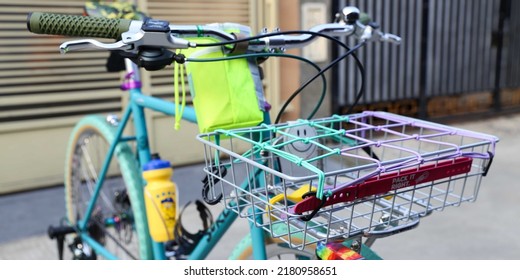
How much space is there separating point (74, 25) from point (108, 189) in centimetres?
176

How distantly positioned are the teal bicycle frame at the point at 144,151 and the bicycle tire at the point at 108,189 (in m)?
0.05

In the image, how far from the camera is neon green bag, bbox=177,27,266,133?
1616 mm

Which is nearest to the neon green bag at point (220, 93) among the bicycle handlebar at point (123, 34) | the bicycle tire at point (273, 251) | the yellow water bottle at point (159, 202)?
the bicycle handlebar at point (123, 34)

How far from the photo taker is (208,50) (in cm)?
163

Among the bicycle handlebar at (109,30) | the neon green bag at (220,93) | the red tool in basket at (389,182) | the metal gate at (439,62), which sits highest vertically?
the bicycle handlebar at (109,30)

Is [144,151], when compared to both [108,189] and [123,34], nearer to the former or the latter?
[108,189]

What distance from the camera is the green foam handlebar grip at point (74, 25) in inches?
55.6

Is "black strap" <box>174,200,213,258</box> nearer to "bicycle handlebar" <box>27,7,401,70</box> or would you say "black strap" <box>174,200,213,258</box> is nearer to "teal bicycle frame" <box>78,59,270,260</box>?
"teal bicycle frame" <box>78,59,270,260</box>

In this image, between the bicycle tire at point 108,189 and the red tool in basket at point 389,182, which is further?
the bicycle tire at point 108,189

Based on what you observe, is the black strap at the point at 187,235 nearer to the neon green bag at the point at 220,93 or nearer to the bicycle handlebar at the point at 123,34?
the neon green bag at the point at 220,93

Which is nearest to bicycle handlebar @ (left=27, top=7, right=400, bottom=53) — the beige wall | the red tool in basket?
the red tool in basket

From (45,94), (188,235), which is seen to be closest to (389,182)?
(188,235)

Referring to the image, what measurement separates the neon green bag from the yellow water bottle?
0.62 m
